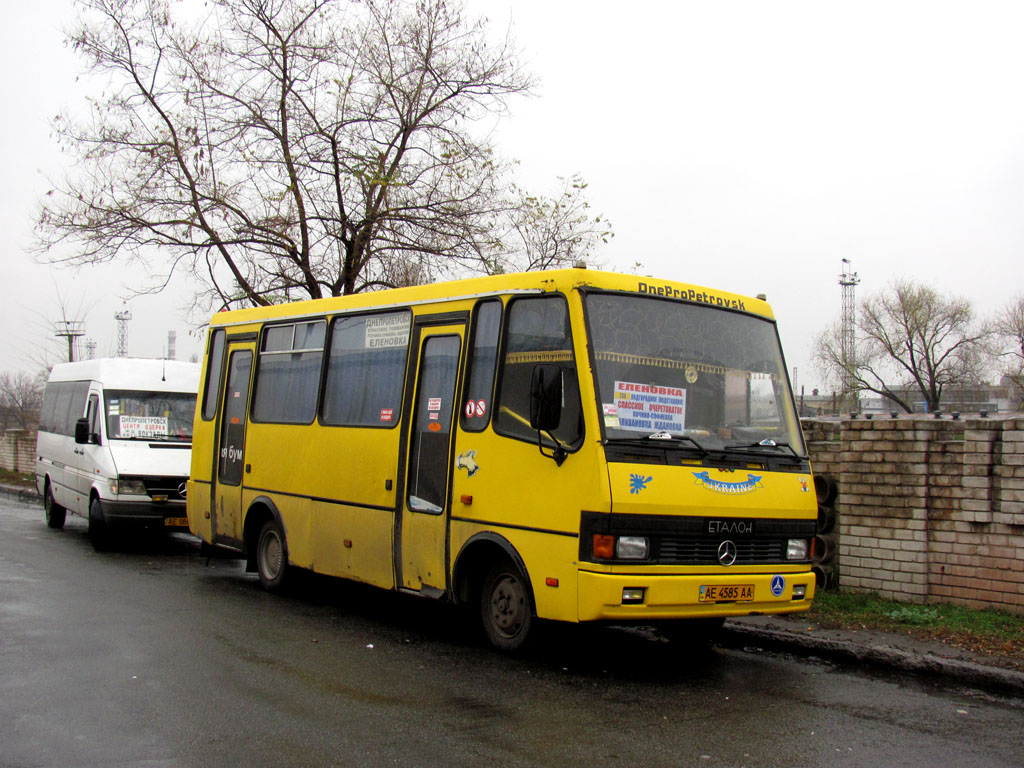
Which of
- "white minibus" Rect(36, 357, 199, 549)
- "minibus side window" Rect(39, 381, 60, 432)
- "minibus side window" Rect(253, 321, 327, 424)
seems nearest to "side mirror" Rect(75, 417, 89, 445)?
"white minibus" Rect(36, 357, 199, 549)

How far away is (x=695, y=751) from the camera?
5363 millimetres

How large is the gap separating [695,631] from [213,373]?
6.64 m

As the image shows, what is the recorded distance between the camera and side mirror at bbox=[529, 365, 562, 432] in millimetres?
6691

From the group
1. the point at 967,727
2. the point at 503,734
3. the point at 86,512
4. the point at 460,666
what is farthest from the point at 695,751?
the point at 86,512

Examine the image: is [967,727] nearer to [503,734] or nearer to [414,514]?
[503,734]

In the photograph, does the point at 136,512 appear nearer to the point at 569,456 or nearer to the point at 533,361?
the point at 533,361

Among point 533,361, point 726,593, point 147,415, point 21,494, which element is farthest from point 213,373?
point 21,494

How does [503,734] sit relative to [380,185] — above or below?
below

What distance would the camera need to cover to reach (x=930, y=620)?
834 cm

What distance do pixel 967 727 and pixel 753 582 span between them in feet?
5.42

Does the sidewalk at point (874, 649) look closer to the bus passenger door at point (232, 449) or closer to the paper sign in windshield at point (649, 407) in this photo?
the paper sign in windshield at point (649, 407)

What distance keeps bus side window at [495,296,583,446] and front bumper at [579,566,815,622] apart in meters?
0.97

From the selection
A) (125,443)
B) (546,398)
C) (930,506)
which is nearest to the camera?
(546,398)

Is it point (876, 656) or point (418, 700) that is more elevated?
point (876, 656)
